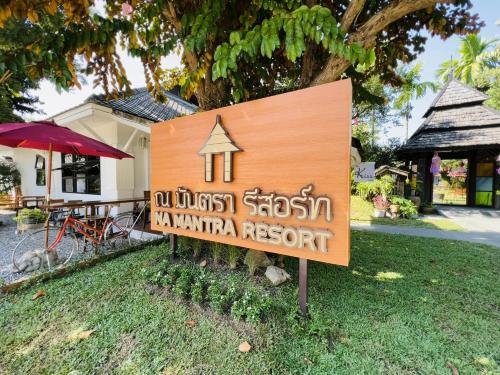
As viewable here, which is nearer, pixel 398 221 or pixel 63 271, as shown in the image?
pixel 63 271

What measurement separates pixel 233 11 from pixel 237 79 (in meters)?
1.13

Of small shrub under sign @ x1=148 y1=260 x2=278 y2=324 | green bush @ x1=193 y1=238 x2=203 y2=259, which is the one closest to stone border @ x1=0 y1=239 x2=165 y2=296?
small shrub under sign @ x1=148 y1=260 x2=278 y2=324

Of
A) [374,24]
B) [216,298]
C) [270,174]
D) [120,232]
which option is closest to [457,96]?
[374,24]

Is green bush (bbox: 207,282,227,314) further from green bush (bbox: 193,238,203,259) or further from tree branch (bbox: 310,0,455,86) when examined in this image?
tree branch (bbox: 310,0,455,86)

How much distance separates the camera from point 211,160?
3.27m

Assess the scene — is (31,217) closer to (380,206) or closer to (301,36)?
(301,36)

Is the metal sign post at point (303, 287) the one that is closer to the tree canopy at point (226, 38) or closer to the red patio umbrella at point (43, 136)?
the tree canopy at point (226, 38)

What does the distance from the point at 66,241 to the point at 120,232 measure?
71.9 inches

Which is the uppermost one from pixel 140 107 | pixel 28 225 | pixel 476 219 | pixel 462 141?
pixel 140 107

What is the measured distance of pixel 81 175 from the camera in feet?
27.8

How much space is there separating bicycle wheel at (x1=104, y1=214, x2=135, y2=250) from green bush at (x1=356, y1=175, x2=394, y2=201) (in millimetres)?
9926

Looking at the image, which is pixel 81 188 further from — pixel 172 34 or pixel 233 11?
pixel 233 11

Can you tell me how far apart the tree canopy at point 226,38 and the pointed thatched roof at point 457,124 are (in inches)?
309

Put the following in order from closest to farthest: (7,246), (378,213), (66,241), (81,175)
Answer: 1. (7,246)
2. (66,241)
3. (81,175)
4. (378,213)
